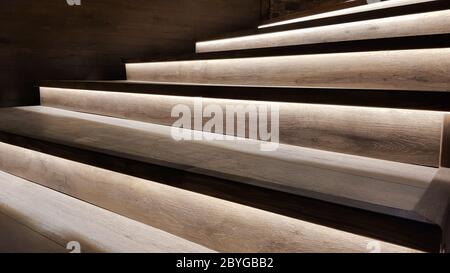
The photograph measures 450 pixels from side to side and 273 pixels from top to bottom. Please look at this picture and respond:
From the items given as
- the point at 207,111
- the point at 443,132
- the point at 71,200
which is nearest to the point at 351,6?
the point at 207,111

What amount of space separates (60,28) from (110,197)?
5.62 feet

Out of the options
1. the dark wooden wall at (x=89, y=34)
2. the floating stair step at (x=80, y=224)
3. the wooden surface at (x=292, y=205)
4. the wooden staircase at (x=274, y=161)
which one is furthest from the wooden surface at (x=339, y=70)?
the dark wooden wall at (x=89, y=34)

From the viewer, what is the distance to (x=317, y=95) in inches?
37.0

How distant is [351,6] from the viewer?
6.45 ft

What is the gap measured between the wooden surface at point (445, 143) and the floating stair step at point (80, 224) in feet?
2.17

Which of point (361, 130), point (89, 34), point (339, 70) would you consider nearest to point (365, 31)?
point (339, 70)

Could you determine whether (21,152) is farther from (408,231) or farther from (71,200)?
(408,231)

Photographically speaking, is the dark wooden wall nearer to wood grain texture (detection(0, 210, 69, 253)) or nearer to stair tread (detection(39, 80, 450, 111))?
stair tread (detection(39, 80, 450, 111))

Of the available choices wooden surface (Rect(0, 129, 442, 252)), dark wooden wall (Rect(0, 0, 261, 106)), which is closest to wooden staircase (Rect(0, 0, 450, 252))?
wooden surface (Rect(0, 129, 442, 252))

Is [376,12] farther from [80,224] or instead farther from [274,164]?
[80,224]

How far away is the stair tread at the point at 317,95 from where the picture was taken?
766mm

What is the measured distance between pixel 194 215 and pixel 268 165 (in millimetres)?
239

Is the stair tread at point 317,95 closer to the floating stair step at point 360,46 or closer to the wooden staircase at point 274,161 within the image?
the wooden staircase at point 274,161

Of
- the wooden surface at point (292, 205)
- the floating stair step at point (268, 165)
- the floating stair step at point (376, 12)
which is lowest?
the wooden surface at point (292, 205)
